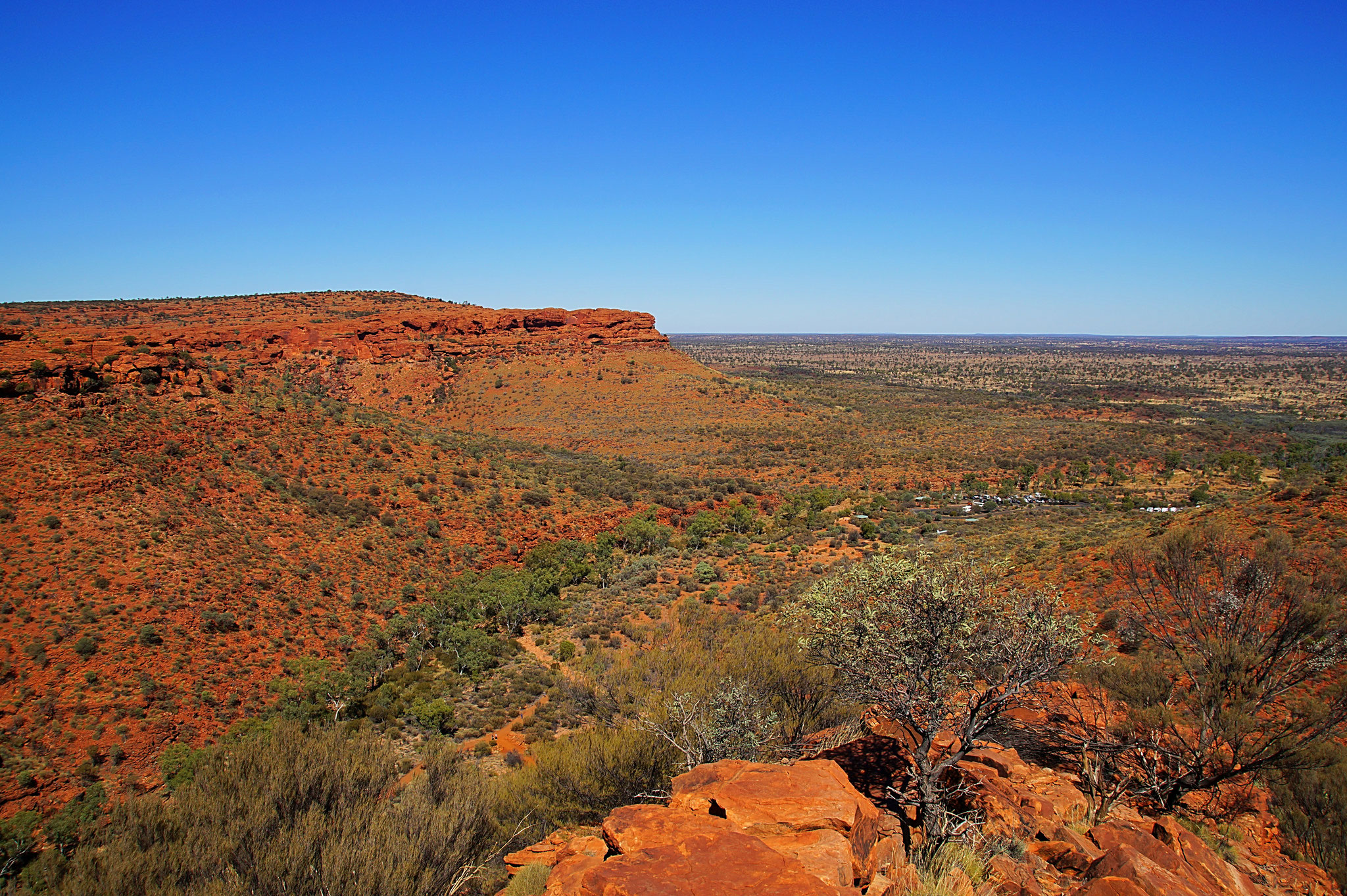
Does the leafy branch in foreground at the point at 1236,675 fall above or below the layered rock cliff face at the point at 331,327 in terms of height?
below

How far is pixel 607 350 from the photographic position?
2395 inches

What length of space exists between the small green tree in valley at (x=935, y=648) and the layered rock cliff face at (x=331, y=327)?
2684 centimetres

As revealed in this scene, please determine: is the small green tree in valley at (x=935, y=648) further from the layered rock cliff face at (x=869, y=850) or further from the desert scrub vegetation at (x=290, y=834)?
the desert scrub vegetation at (x=290, y=834)

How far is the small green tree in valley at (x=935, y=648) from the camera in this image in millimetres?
6746

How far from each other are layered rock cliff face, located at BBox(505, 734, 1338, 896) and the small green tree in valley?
74 cm

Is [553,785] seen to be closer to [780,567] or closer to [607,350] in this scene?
[780,567]

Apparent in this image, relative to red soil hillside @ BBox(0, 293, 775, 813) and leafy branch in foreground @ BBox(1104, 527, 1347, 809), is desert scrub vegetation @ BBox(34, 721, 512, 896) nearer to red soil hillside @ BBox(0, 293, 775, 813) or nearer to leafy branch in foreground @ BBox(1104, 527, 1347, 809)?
red soil hillside @ BBox(0, 293, 775, 813)

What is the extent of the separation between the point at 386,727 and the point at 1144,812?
12199mm

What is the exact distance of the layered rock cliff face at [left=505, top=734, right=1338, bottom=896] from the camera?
465 cm

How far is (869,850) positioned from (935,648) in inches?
93.1

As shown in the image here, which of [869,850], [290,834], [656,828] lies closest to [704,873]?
[656,828]

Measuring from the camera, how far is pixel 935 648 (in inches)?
274

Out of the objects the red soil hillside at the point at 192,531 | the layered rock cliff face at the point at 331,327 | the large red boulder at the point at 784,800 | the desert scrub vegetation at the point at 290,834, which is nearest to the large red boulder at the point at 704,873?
the large red boulder at the point at 784,800

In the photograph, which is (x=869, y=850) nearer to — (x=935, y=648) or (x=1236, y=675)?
(x=935, y=648)
